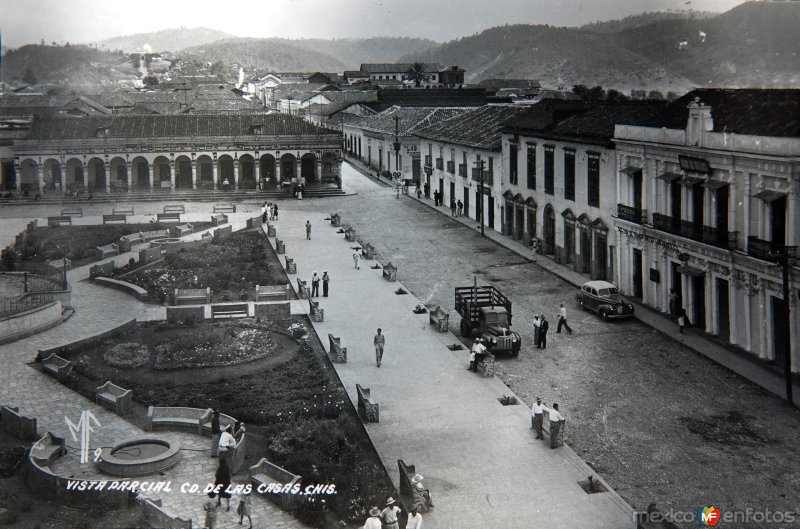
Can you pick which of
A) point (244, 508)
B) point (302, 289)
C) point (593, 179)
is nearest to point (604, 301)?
point (593, 179)

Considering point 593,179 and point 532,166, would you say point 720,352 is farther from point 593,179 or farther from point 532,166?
point 532,166

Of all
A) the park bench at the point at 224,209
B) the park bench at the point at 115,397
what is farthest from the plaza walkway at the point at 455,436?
the park bench at the point at 224,209

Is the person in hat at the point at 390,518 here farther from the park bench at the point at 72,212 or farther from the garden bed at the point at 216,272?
the park bench at the point at 72,212

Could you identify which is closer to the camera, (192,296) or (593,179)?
(192,296)

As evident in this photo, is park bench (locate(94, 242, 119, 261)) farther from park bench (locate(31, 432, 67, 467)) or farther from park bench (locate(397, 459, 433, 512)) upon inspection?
park bench (locate(397, 459, 433, 512))

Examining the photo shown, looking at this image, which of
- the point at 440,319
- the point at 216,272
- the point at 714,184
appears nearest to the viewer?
the point at 714,184
